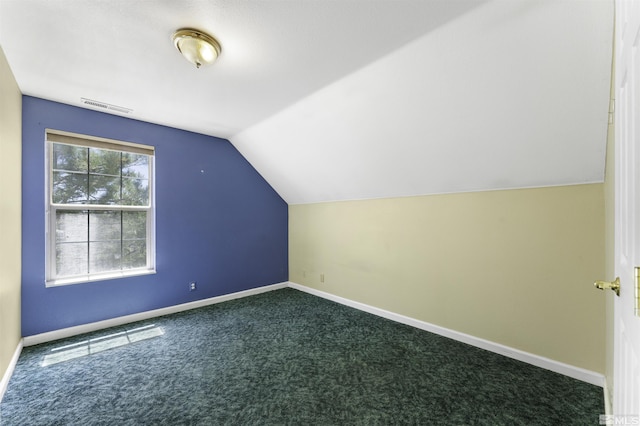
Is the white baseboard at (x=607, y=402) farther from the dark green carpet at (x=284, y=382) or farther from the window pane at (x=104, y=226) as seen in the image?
the window pane at (x=104, y=226)

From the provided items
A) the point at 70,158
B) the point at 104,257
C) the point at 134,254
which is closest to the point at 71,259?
the point at 104,257

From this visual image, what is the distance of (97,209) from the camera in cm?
317

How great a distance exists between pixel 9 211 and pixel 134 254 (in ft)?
4.37

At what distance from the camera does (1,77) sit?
201 centimetres

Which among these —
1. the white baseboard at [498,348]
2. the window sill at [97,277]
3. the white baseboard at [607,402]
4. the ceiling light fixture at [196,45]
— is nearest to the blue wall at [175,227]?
the window sill at [97,277]

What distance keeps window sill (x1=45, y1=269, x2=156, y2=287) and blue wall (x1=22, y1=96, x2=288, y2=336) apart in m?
0.05

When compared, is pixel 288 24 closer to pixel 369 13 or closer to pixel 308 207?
pixel 369 13

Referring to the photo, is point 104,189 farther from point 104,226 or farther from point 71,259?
point 71,259

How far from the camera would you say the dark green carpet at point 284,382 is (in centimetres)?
178

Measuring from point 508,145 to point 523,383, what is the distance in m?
1.84

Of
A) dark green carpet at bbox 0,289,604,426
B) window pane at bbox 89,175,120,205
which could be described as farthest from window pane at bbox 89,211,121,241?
dark green carpet at bbox 0,289,604,426

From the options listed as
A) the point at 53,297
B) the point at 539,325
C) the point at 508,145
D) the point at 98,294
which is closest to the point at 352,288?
the point at 539,325

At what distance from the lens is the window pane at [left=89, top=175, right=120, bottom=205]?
3.14 meters

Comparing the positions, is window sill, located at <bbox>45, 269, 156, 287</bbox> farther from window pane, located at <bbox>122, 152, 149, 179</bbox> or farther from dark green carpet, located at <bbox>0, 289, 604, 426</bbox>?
window pane, located at <bbox>122, 152, 149, 179</bbox>
